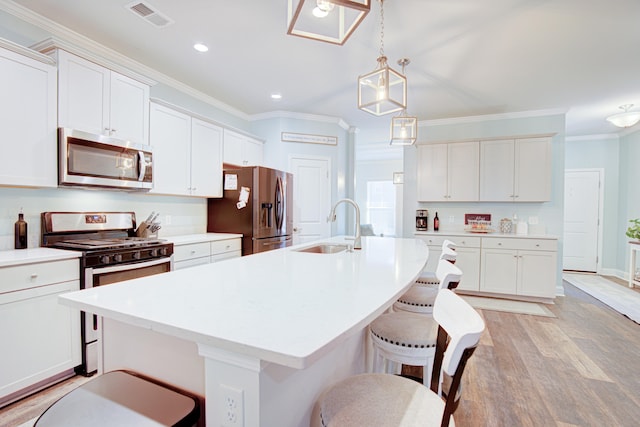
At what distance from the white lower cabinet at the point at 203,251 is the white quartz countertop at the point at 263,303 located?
138cm

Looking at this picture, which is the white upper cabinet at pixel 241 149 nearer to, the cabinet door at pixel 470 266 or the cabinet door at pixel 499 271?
the cabinet door at pixel 470 266

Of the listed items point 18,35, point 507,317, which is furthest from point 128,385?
point 507,317

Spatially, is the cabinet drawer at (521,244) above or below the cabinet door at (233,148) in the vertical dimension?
below

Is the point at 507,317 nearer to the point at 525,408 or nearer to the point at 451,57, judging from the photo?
the point at 525,408

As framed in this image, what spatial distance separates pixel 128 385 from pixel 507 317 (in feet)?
12.5

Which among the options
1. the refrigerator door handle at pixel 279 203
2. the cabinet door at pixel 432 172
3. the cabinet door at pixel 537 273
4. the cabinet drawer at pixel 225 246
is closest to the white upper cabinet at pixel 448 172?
the cabinet door at pixel 432 172

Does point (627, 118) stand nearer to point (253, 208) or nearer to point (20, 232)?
point (253, 208)

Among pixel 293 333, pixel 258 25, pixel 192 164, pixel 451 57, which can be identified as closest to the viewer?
pixel 293 333

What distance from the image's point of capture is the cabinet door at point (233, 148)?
12.9ft

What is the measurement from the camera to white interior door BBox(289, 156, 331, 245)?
4703 millimetres

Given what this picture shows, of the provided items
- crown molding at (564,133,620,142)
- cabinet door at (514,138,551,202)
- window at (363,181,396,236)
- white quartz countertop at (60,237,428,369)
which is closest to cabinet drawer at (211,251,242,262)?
white quartz countertop at (60,237,428,369)

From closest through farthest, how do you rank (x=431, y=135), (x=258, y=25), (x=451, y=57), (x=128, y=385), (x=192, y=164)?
(x=128, y=385), (x=258, y=25), (x=451, y=57), (x=192, y=164), (x=431, y=135)

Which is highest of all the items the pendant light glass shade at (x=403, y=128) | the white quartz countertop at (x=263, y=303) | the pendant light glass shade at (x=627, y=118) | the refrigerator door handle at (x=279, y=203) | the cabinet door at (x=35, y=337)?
the pendant light glass shade at (x=627, y=118)

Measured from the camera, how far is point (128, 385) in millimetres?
971
